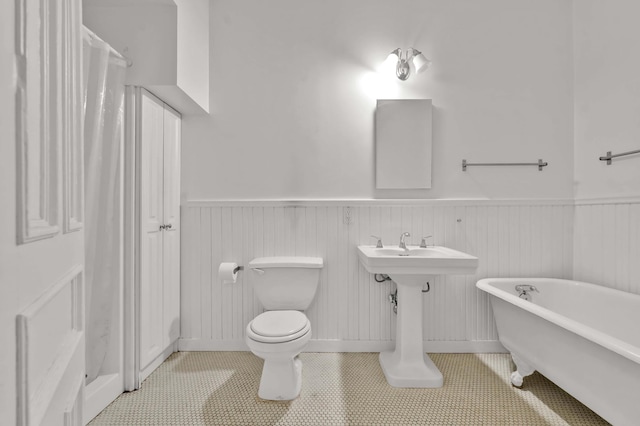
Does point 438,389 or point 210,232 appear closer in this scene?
point 438,389

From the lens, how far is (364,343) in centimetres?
232

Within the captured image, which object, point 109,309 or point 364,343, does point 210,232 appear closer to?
point 109,309

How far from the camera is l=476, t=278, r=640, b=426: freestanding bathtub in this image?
1217 millimetres

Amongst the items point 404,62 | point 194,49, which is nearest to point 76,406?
point 194,49

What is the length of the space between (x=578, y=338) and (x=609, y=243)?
3.45ft

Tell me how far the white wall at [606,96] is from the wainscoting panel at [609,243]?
0.30 ft

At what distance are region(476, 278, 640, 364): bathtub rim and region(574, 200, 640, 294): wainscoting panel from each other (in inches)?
5.4

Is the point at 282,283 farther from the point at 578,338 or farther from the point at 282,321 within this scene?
the point at 578,338

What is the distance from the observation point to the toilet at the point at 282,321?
1646mm

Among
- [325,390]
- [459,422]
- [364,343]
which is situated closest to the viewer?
[459,422]

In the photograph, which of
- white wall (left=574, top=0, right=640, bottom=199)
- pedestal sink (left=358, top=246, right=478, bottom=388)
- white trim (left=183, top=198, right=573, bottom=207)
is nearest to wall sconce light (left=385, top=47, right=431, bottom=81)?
white trim (left=183, top=198, right=573, bottom=207)

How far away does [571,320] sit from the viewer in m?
1.44

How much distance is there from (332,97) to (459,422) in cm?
208

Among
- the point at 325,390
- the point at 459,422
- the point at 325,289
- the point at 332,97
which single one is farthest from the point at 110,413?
the point at 332,97
